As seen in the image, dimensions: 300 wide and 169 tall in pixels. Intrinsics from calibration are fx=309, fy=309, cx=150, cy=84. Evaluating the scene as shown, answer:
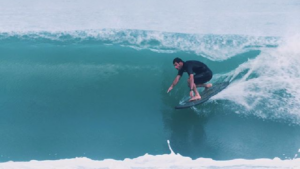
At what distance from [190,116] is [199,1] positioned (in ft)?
22.0

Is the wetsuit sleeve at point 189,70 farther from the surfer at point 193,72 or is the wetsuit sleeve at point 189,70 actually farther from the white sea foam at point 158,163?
the white sea foam at point 158,163

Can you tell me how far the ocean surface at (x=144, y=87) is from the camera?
18.2 feet

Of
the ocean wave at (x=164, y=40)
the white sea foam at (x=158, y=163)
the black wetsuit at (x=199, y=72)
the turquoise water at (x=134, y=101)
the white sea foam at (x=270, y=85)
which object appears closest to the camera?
the white sea foam at (x=158, y=163)

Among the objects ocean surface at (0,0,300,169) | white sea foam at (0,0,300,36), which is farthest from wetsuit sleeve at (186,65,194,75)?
white sea foam at (0,0,300,36)

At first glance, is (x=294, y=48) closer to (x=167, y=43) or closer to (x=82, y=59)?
(x=167, y=43)

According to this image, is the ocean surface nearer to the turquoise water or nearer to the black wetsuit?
the turquoise water

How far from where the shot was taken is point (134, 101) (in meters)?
6.84

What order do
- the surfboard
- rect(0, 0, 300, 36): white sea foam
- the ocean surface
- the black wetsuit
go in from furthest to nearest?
rect(0, 0, 300, 36): white sea foam, the black wetsuit, the surfboard, the ocean surface

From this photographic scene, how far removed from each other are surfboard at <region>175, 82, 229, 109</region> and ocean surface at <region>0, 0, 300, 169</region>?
9.6 inches

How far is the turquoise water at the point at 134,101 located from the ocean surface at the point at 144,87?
0.02 metres

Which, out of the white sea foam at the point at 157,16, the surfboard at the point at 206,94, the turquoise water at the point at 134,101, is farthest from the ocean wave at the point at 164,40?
the surfboard at the point at 206,94

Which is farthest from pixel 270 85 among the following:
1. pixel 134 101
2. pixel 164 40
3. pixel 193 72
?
pixel 164 40

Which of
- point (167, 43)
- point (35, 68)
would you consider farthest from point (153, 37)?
point (35, 68)

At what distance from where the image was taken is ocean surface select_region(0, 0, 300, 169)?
18.2 ft
